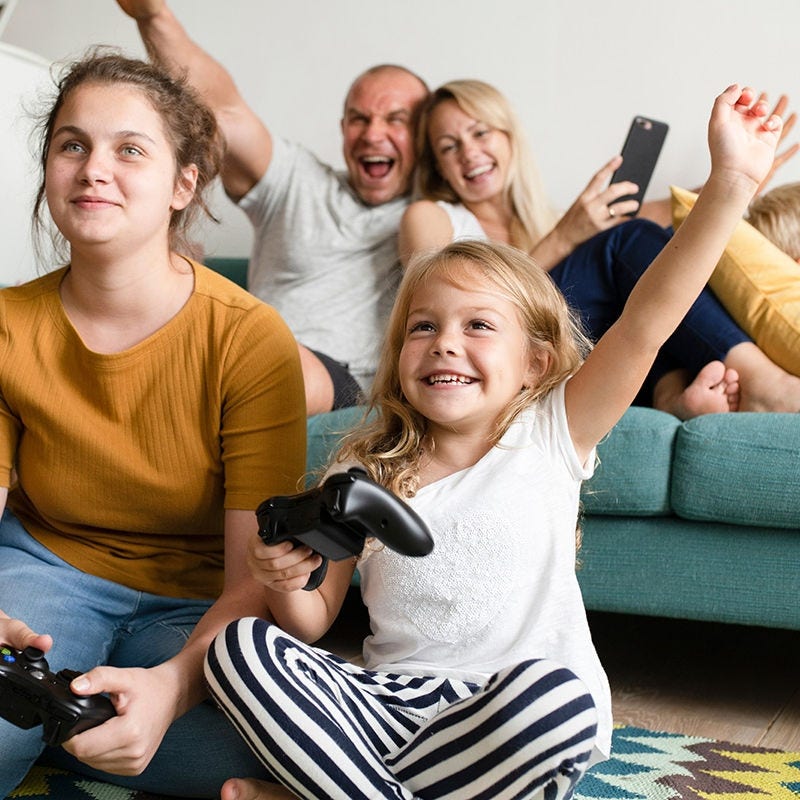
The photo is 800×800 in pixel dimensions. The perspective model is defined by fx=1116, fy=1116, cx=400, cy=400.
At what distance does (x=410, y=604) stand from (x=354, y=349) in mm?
1077

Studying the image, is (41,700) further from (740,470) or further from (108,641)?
(740,470)

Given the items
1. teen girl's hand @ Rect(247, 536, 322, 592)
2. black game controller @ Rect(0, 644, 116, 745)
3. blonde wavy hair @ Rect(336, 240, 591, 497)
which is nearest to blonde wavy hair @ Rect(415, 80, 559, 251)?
blonde wavy hair @ Rect(336, 240, 591, 497)

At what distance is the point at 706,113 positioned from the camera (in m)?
2.43

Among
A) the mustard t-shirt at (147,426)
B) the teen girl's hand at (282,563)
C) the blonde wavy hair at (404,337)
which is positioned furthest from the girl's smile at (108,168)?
the teen girl's hand at (282,563)

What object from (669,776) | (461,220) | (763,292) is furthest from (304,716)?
(461,220)

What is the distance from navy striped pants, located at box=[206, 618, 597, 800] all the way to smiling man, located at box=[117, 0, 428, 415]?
43.4 inches

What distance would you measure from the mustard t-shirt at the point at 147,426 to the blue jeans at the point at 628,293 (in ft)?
2.51

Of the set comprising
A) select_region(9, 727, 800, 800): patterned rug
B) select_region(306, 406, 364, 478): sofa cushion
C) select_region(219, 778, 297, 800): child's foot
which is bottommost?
select_region(9, 727, 800, 800): patterned rug

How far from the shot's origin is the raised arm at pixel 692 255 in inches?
39.6

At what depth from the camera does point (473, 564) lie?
3.59 ft

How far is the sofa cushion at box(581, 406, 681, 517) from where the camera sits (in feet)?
5.05

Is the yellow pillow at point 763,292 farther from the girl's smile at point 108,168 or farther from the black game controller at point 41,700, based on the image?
the black game controller at point 41,700

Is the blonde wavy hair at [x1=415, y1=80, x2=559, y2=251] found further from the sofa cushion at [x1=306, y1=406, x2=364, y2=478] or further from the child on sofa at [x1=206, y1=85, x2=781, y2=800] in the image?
the child on sofa at [x1=206, y1=85, x2=781, y2=800]

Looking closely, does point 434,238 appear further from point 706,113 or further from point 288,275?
point 706,113
